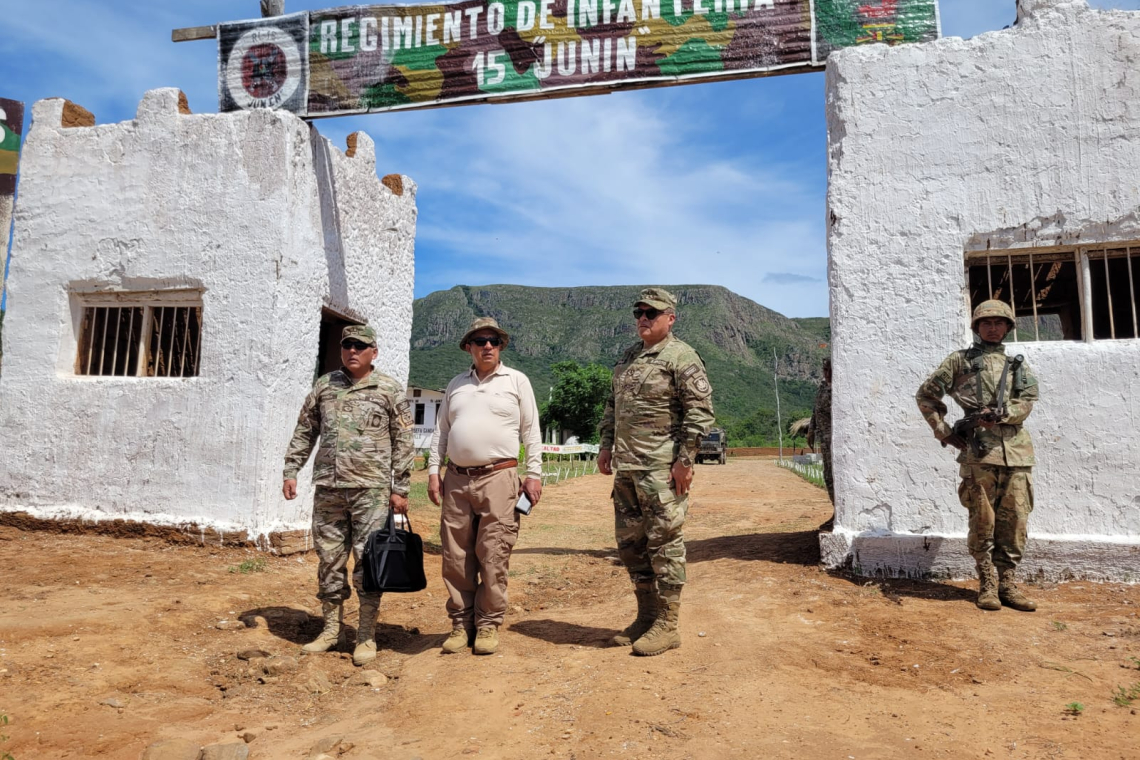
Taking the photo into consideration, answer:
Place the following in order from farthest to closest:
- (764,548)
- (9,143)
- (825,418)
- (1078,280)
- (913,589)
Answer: (9,143)
(825,418)
(764,548)
(1078,280)
(913,589)

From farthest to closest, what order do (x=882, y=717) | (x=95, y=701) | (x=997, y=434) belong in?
(x=997, y=434) < (x=95, y=701) < (x=882, y=717)

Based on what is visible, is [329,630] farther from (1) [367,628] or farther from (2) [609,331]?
(2) [609,331]

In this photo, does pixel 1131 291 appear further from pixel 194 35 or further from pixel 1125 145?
pixel 194 35

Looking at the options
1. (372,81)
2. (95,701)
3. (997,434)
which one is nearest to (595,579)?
(997,434)

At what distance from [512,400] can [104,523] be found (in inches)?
178

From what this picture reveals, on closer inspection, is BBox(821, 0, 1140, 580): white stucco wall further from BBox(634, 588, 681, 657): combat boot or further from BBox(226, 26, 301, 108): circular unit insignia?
BBox(226, 26, 301, 108): circular unit insignia

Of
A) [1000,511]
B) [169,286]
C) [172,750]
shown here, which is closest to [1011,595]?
[1000,511]

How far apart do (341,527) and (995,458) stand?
3.84 meters

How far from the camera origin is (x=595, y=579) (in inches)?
245

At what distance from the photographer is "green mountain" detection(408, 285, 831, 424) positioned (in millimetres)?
95812

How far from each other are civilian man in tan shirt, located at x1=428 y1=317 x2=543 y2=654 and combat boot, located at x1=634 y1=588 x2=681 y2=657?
803 mm

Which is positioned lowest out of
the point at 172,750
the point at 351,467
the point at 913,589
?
the point at 172,750

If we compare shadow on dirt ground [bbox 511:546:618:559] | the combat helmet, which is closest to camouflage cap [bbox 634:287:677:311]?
the combat helmet

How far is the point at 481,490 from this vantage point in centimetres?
393
